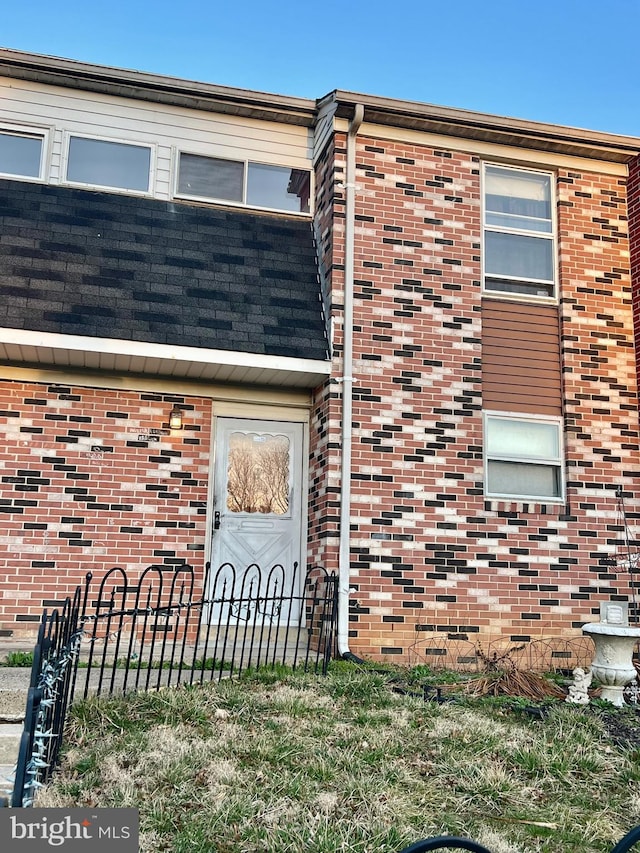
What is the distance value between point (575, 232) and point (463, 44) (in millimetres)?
6128

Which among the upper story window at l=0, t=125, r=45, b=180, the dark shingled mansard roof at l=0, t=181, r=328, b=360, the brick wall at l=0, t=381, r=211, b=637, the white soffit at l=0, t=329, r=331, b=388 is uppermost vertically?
the upper story window at l=0, t=125, r=45, b=180

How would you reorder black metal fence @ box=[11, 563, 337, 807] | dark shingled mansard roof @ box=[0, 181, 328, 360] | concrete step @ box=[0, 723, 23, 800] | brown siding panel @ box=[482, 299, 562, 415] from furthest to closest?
brown siding panel @ box=[482, 299, 562, 415]
dark shingled mansard roof @ box=[0, 181, 328, 360]
concrete step @ box=[0, 723, 23, 800]
black metal fence @ box=[11, 563, 337, 807]

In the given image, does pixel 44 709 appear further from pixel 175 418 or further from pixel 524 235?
pixel 524 235

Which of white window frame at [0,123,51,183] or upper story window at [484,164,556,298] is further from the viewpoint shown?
upper story window at [484,164,556,298]

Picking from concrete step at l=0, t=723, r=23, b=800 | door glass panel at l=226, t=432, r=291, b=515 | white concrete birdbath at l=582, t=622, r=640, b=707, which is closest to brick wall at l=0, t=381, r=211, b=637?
door glass panel at l=226, t=432, r=291, b=515

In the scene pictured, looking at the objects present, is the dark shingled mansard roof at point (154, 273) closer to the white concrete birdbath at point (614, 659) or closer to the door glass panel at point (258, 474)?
the door glass panel at point (258, 474)

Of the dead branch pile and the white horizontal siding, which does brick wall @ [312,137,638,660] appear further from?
the white horizontal siding

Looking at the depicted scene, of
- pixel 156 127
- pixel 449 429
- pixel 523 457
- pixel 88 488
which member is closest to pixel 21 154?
pixel 156 127

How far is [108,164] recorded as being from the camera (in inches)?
361

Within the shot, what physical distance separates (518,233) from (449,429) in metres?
2.50

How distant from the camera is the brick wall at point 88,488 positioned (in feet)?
25.9

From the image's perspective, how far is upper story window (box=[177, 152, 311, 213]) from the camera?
30.8 ft

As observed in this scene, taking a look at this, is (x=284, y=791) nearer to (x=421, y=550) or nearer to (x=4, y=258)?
(x=421, y=550)

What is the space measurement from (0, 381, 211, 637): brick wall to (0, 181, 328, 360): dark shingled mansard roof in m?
0.90
